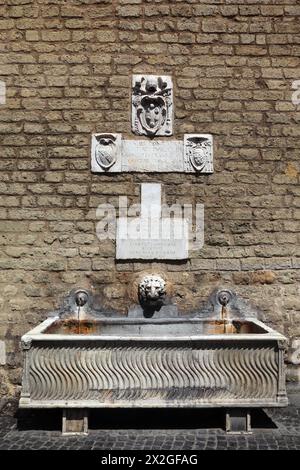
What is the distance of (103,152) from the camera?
4238mm

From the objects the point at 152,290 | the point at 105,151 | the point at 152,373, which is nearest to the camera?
the point at 152,373

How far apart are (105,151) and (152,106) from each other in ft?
2.04

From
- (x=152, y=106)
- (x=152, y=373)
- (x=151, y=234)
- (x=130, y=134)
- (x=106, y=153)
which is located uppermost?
(x=152, y=106)

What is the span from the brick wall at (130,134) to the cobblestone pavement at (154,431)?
3.41 feet

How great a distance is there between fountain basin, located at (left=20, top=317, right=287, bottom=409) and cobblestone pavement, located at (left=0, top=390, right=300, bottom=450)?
8.6 inches

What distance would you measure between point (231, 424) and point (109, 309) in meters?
1.54

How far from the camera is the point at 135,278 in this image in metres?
4.22

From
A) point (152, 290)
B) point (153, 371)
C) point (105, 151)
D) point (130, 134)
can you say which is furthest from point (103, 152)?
point (153, 371)

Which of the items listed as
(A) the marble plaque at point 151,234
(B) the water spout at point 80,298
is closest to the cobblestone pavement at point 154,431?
(B) the water spout at point 80,298

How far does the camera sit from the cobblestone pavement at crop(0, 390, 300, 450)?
292 cm

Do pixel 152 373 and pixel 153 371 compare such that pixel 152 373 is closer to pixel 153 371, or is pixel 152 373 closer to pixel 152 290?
pixel 153 371

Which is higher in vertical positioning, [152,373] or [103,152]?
[103,152]

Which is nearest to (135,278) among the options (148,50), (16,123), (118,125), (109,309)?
(109,309)

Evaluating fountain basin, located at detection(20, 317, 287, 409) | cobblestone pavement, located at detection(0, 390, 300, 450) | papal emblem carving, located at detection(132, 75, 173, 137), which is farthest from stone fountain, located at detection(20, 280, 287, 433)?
papal emblem carving, located at detection(132, 75, 173, 137)
